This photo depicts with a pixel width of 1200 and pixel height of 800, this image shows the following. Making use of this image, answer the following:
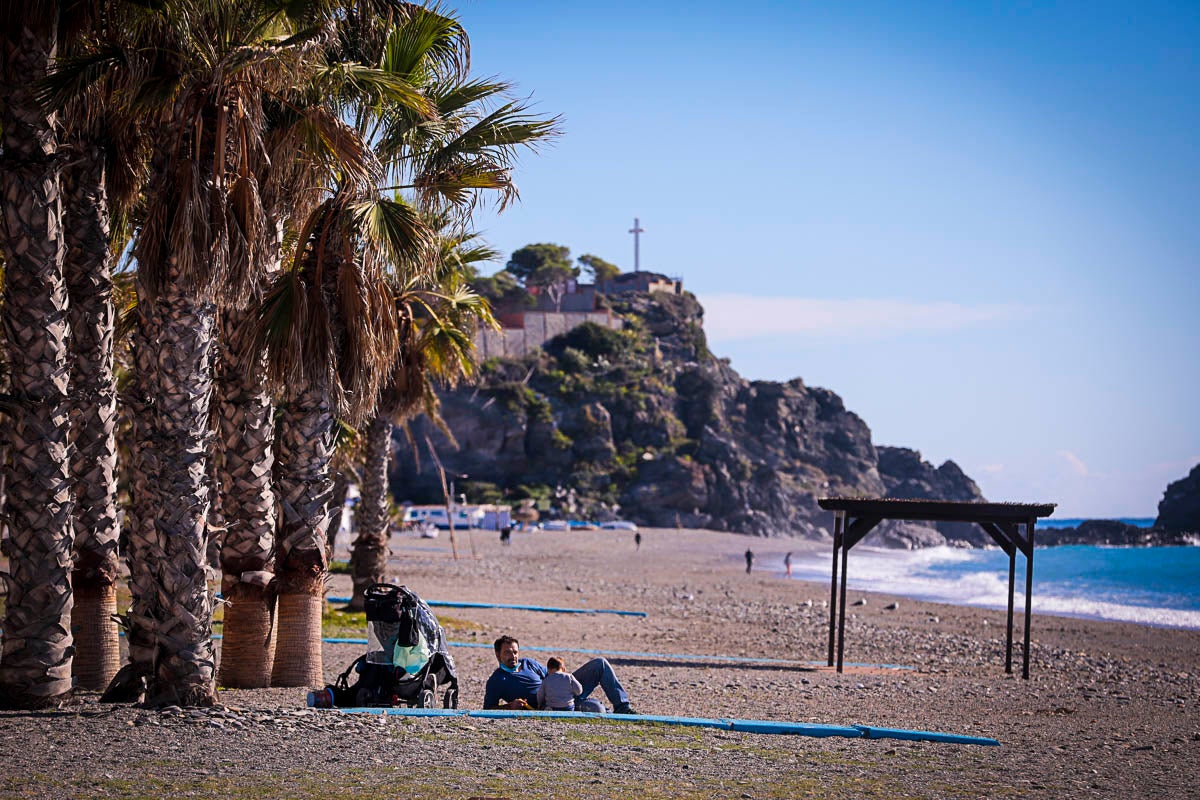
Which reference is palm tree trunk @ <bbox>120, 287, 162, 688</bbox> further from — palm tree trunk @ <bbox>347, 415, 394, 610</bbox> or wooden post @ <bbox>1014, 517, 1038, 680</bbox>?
wooden post @ <bbox>1014, 517, 1038, 680</bbox>

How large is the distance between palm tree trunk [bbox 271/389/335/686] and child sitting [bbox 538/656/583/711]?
2.45 m

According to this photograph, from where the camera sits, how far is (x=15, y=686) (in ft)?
28.1

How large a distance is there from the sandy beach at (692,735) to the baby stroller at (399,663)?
57 centimetres

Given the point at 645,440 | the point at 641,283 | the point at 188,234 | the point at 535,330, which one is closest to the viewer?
the point at 188,234

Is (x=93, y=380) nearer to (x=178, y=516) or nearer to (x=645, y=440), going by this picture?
(x=178, y=516)

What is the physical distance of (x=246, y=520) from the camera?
10461 mm

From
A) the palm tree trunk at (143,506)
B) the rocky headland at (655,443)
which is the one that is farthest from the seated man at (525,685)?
the rocky headland at (655,443)

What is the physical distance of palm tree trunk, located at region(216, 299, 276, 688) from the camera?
10445 millimetres

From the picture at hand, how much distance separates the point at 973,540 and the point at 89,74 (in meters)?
129

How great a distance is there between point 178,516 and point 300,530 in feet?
6.96

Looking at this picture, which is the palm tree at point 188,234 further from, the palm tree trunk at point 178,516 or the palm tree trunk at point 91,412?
the palm tree trunk at point 91,412

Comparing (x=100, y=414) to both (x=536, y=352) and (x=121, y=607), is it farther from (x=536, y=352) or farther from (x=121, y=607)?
(x=536, y=352)

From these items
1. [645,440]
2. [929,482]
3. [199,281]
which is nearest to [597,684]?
[199,281]

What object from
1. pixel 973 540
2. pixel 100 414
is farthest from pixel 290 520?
pixel 973 540
